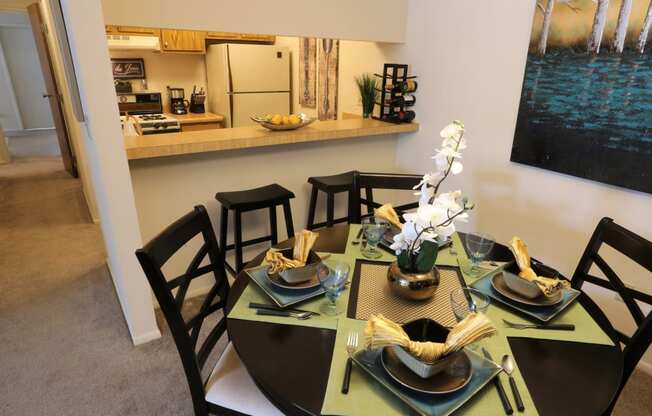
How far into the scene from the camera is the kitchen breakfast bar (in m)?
2.20

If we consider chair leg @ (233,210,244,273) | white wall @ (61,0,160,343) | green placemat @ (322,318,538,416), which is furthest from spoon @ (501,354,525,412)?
white wall @ (61,0,160,343)

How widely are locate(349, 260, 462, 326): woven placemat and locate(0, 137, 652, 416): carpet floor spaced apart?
106cm

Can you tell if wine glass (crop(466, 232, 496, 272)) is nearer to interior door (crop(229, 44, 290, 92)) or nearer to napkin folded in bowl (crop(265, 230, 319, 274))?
napkin folded in bowl (crop(265, 230, 319, 274))

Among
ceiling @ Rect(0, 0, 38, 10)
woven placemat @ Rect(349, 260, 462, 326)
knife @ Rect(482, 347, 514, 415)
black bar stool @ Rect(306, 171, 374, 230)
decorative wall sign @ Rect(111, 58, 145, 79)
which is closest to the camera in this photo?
knife @ Rect(482, 347, 514, 415)

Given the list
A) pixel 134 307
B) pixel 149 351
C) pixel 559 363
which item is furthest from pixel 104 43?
pixel 559 363

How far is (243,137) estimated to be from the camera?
2.30 metres

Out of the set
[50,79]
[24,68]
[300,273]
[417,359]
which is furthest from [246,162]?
[24,68]

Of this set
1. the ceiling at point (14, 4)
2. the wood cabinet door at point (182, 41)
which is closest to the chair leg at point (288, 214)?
the wood cabinet door at point (182, 41)

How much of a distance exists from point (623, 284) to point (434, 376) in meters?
0.93

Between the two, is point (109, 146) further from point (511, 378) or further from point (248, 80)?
point (248, 80)

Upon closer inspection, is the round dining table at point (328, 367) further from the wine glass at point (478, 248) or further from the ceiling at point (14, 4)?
the ceiling at point (14, 4)

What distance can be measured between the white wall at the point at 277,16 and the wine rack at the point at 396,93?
0.25 m

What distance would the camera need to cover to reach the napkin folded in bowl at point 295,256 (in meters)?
1.33

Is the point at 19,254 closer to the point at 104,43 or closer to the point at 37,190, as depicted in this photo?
the point at 37,190
